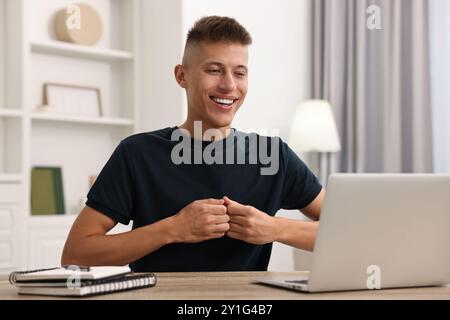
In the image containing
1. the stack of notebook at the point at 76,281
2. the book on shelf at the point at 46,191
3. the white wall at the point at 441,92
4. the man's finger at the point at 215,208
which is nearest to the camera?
the stack of notebook at the point at 76,281

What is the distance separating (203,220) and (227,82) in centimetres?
50

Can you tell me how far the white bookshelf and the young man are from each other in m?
1.86

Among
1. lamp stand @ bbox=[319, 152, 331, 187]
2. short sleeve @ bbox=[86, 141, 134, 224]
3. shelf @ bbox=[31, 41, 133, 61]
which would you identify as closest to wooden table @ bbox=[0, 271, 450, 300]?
short sleeve @ bbox=[86, 141, 134, 224]

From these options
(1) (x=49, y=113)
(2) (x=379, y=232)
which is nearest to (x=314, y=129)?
(1) (x=49, y=113)

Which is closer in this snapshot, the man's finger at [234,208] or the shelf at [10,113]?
the man's finger at [234,208]

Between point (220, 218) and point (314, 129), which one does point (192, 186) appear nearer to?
point (220, 218)

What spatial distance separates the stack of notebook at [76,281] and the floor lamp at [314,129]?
9.83 feet

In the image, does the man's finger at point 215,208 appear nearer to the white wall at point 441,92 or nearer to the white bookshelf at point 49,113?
the white bookshelf at point 49,113

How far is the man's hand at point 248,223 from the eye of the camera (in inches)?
67.7

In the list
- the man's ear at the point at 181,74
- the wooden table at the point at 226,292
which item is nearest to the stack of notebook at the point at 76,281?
the wooden table at the point at 226,292

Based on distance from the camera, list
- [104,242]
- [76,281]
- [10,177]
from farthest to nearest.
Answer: [10,177] → [104,242] → [76,281]

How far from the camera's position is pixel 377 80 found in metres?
4.43

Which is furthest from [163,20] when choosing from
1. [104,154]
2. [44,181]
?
[44,181]

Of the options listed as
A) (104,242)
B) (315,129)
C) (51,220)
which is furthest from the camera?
(315,129)
